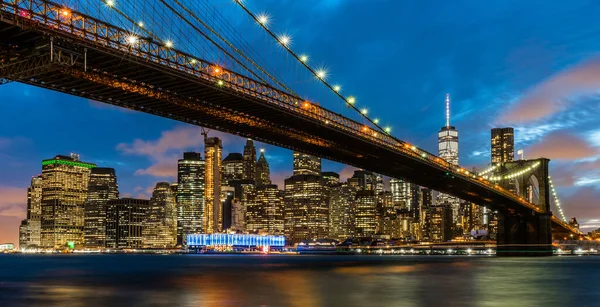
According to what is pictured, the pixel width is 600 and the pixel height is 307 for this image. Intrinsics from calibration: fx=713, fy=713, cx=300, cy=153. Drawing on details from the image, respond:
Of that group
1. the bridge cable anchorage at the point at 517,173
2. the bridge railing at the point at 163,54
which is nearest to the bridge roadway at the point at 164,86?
the bridge railing at the point at 163,54

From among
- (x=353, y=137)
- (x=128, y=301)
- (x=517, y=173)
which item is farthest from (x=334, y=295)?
(x=517, y=173)

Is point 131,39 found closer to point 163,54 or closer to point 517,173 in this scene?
point 163,54

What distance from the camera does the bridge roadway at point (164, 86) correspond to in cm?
3509

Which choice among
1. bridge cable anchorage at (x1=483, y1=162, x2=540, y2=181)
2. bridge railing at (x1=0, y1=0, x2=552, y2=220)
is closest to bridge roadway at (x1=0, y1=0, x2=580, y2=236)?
bridge railing at (x1=0, y1=0, x2=552, y2=220)

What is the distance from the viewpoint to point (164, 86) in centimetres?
4531

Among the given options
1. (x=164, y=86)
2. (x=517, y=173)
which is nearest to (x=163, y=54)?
(x=164, y=86)

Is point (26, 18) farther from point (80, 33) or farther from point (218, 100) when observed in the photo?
point (218, 100)

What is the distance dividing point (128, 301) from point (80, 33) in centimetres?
1548

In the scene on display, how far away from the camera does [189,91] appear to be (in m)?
47.3

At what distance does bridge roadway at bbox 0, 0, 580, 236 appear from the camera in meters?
35.1

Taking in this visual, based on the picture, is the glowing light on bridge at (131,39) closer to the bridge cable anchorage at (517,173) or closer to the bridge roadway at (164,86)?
the bridge roadway at (164,86)

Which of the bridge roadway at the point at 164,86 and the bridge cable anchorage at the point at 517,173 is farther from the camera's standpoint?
the bridge cable anchorage at the point at 517,173

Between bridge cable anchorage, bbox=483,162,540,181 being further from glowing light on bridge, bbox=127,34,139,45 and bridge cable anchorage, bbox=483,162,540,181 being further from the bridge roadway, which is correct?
glowing light on bridge, bbox=127,34,139,45

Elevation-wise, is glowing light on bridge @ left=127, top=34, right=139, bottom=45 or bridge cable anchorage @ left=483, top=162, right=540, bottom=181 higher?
glowing light on bridge @ left=127, top=34, right=139, bottom=45
